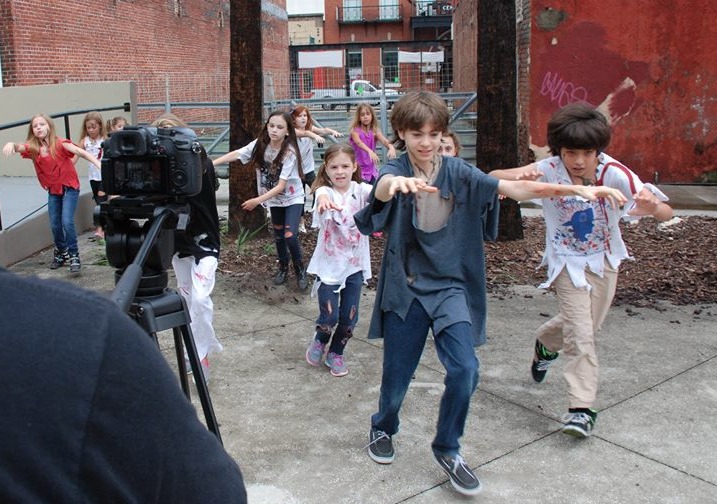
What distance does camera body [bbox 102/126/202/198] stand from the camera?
2.33 m

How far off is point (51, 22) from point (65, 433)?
18.0 metres

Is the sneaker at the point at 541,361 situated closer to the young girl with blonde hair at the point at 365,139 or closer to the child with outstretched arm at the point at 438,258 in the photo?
the child with outstretched arm at the point at 438,258

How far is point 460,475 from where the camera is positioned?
3.35 m

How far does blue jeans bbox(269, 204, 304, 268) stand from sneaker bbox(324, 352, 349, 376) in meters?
2.03

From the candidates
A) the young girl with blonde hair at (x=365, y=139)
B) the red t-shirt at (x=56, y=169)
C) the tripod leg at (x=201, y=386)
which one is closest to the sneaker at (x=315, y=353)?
the tripod leg at (x=201, y=386)

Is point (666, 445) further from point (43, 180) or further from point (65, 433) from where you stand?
point (43, 180)

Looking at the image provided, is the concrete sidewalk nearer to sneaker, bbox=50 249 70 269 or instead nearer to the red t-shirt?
sneaker, bbox=50 249 70 269

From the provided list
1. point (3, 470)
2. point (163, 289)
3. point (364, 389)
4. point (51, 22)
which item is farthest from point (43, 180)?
→ point (51, 22)

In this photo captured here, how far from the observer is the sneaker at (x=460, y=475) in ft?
10.9

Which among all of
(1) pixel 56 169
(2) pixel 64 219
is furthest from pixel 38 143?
(2) pixel 64 219

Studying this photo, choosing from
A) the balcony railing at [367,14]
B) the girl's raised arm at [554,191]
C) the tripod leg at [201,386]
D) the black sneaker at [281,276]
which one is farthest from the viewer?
the balcony railing at [367,14]

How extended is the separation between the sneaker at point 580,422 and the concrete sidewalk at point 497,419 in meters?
0.06

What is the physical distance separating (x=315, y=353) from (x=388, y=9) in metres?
49.4

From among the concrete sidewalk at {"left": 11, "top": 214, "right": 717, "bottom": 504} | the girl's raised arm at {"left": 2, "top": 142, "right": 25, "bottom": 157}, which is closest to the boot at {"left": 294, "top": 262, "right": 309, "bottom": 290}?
the concrete sidewalk at {"left": 11, "top": 214, "right": 717, "bottom": 504}
